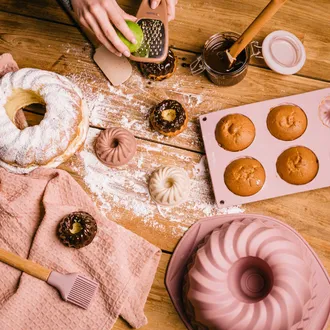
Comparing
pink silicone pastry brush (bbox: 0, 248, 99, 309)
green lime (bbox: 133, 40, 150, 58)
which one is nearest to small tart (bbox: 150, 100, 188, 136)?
green lime (bbox: 133, 40, 150, 58)

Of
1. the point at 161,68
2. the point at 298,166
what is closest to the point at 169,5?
the point at 161,68

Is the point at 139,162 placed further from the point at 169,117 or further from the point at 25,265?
the point at 25,265

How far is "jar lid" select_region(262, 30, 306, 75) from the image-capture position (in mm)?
1309

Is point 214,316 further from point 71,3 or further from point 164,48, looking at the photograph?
point 71,3

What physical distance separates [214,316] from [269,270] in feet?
0.62

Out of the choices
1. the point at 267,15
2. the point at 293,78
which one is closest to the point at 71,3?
the point at 267,15

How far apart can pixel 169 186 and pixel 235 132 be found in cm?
25

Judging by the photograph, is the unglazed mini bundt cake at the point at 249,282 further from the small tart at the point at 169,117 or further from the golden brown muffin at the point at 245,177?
the small tart at the point at 169,117

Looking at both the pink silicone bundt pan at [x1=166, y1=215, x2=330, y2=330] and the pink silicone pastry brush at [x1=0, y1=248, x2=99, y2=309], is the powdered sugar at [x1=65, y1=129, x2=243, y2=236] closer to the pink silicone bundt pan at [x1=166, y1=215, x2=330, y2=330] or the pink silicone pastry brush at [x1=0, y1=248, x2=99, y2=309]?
the pink silicone bundt pan at [x1=166, y1=215, x2=330, y2=330]

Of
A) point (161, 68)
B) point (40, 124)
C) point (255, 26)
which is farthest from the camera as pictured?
point (161, 68)

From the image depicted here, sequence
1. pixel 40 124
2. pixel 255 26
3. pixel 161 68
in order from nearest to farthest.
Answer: pixel 255 26 → pixel 40 124 → pixel 161 68

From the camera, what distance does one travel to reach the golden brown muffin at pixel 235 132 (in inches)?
49.8

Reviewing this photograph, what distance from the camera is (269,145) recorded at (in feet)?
4.22

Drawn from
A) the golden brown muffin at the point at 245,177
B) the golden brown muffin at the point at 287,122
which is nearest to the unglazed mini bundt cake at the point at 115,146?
the golden brown muffin at the point at 245,177
